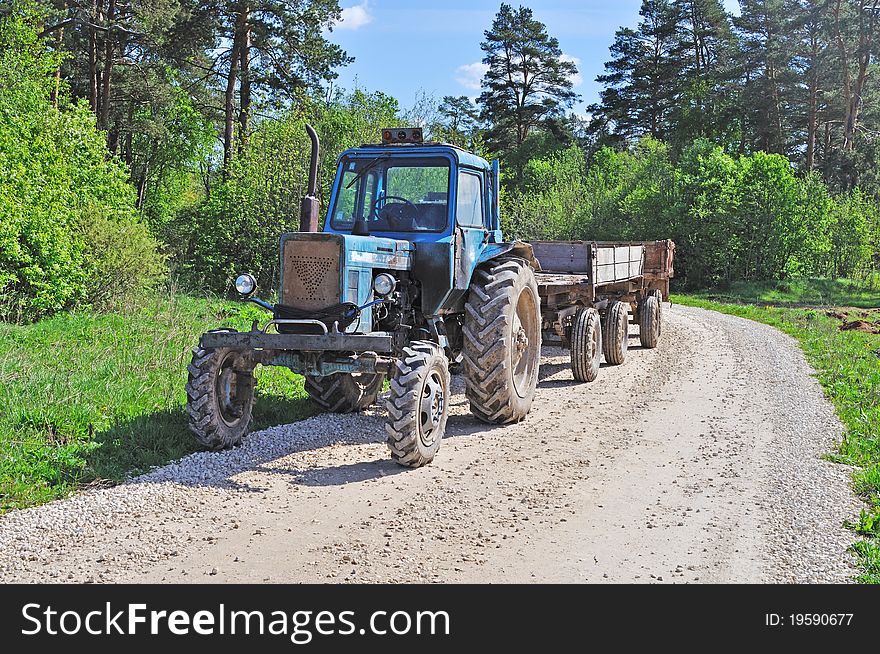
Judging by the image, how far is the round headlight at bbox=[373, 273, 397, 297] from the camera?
23.5 ft

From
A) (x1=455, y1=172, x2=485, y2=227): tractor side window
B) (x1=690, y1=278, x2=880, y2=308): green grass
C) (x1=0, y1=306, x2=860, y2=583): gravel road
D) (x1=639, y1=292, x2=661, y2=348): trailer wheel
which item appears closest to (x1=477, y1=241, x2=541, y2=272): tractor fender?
(x1=455, y1=172, x2=485, y2=227): tractor side window

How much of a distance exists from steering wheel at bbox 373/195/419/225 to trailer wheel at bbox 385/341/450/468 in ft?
5.44

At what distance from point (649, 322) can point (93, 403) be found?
9696mm

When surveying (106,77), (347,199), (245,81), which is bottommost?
(347,199)

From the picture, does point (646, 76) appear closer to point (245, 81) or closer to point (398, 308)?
point (245, 81)

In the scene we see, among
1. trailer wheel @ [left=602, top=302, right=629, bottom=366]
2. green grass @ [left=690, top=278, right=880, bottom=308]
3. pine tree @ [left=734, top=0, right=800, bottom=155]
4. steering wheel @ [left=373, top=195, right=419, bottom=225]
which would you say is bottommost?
trailer wheel @ [left=602, top=302, right=629, bottom=366]

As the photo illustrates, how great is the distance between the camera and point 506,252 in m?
9.16

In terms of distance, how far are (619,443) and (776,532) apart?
8.33 ft

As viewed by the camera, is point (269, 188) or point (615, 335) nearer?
point (615, 335)

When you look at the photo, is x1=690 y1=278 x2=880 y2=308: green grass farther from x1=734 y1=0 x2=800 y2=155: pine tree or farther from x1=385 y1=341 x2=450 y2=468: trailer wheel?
x1=385 y1=341 x2=450 y2=468: trailer wheel

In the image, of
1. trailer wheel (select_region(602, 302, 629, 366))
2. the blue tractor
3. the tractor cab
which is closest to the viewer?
the blue tractor

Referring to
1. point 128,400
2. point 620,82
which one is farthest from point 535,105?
point 128,400

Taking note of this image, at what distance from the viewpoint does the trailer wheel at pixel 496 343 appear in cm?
802

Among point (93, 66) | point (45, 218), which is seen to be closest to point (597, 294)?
point (45, 218)
